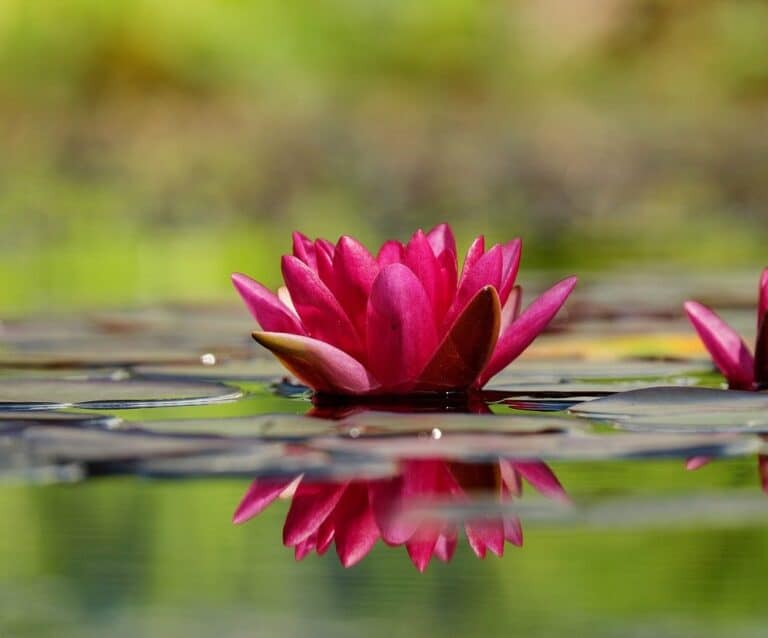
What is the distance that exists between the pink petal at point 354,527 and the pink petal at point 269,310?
1.79ft

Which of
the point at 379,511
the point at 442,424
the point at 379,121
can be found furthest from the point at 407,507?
the point at 379,121

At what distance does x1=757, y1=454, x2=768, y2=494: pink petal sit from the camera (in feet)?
4.42

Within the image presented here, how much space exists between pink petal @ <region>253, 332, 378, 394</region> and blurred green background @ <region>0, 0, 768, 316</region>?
4.59 meters

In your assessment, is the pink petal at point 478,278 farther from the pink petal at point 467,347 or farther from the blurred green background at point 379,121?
the blurred green background at point 379,121

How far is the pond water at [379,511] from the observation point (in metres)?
1.00

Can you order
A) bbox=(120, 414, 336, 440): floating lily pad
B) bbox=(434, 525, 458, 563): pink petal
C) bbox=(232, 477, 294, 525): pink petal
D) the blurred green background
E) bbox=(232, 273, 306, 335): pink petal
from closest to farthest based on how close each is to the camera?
bbox=(434, 525, 458, 563): pink petal
bbox=(232, 477, 294, 525): pink petal
bbox=(120, 414, 336, 440): floating lily pad
bbox=(232, 273, 306, 335): pink petal
the blurred green background

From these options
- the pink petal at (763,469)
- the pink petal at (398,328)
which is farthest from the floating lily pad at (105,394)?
the pink petal at (763,469)

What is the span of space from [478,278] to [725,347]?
33 cm

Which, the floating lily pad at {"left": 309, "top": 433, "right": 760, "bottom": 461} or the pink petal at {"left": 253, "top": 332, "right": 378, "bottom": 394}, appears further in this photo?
the pink petal at {"left": 253, "top": 332, "right": 378, "bottom": 394}

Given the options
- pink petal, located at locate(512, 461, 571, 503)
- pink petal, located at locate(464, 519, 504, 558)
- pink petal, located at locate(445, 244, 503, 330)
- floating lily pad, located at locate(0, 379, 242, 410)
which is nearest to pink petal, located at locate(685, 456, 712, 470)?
pink petal, located at locate(512, 461, 571, 503)

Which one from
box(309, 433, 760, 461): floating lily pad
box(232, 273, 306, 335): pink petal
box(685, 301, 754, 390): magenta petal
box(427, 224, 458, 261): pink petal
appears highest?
box(427, 224, 458, 261): pink petal

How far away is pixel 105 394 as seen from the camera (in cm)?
187

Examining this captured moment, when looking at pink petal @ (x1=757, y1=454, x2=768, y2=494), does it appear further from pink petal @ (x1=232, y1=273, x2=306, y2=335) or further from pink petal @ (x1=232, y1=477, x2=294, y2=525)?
pink petal @ (x1=232, y1=273, x2=306, y2=335)

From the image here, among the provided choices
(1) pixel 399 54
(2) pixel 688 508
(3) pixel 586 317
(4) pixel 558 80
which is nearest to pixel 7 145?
(1) pixel 399 54
